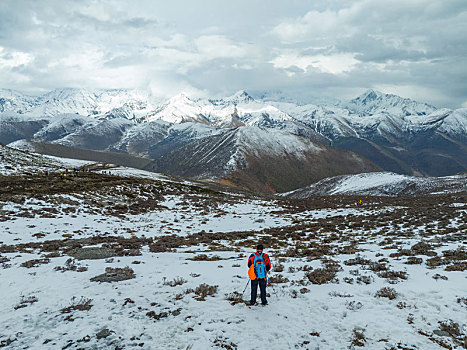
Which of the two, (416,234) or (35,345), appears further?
(416,234)

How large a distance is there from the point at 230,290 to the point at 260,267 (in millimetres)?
2178

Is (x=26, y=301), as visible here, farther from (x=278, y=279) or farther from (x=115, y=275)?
(x=278, y=279)

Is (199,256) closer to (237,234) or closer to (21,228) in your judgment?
(237,234)

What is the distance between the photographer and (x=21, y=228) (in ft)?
79.7

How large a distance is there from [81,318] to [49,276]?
540cm

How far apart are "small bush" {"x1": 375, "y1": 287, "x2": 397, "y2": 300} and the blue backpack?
464cm

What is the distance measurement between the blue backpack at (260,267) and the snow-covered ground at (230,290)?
121 cm

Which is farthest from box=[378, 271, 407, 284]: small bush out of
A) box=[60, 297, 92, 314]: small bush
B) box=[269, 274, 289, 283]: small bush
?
box=[60, 297, 92, 314]: small bush

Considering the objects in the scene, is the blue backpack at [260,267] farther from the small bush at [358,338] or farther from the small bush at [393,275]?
the small bush at [393,275]

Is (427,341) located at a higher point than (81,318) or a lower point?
lower

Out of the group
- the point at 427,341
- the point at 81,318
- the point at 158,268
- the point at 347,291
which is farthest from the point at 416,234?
the point at 81,318

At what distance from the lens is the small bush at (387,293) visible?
10.8 metres

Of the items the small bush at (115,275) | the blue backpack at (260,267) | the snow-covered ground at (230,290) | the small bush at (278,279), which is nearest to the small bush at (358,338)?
the snow-covered ground at (230,290)

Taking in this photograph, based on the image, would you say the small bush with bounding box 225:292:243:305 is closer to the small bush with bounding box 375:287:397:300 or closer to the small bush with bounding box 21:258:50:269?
the small bush with bounding box 375:287:397:300
